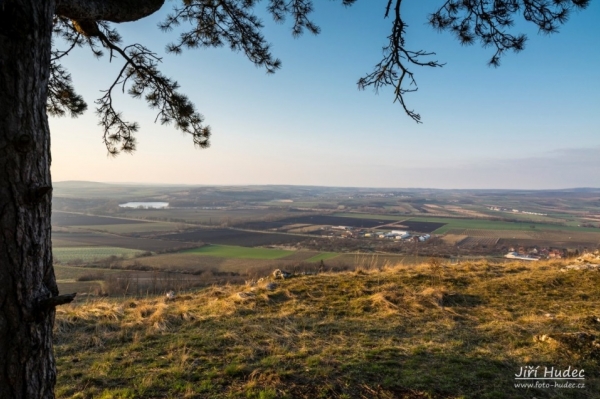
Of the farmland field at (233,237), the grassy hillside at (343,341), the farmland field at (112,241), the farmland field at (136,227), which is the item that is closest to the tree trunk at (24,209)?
the grassy hillside at (343,341)

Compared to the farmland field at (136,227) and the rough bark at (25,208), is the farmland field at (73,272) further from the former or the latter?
the rough bark at (25,208)

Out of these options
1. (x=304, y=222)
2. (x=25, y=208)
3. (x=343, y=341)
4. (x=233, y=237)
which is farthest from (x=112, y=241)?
(x=25, y=208)

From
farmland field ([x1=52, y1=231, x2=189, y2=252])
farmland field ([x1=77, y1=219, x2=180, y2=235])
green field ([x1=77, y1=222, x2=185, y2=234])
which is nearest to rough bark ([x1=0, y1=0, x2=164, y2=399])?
farmland field ([x1=52, y1=231, x2=189, y2=252])

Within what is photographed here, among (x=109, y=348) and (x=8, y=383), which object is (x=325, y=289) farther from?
(x=8, y=383)

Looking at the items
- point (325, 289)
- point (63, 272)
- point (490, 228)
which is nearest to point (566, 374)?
point (325, 289)

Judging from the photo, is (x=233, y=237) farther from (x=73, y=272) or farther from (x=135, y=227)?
(x=73, y=272)
